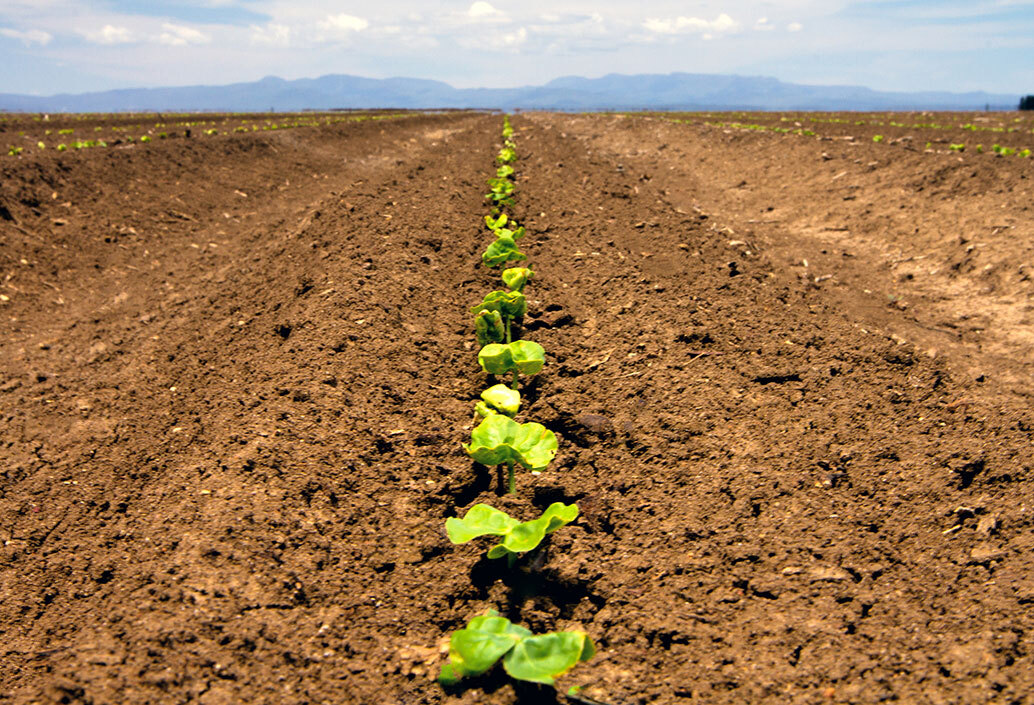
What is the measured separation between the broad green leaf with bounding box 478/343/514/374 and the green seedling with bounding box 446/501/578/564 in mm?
1198

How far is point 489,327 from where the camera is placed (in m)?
4.11

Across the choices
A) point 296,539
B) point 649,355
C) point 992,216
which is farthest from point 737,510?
point 992,216

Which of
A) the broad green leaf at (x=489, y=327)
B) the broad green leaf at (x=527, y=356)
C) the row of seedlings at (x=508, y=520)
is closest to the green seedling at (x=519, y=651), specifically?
the row of seedlings at (x=508, y=520)

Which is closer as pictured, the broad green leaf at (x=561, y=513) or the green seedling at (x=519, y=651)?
A: the green seedling at (x=519, y=651)

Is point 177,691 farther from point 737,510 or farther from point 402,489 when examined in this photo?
point 737,510

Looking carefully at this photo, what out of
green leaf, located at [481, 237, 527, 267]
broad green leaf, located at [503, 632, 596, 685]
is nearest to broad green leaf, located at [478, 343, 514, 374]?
green leaf, located at [481, 237, 527, 267]

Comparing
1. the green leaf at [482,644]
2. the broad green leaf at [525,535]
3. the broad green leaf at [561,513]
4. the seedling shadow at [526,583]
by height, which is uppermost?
the broad green leaf at [561,513]

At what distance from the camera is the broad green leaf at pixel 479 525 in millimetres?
2377

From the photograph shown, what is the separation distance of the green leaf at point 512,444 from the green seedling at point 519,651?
0.88 metres

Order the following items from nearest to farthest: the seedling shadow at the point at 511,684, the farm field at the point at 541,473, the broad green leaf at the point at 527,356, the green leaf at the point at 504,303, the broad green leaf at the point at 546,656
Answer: the broad green leaf at the point at 546,656, the seedling shadow at the point at 511,684, the farm field at the point at 541,473, the broad green leaf at the point at 527,356, the green leaf at the point at 504,303

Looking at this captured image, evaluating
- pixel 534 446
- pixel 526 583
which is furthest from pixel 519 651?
pixel 534 446

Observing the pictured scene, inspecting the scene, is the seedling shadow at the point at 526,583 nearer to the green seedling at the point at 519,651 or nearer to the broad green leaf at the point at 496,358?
the green seedling at the point at 519,651

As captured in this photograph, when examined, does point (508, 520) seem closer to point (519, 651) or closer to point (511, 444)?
Answer: point (511, 444)

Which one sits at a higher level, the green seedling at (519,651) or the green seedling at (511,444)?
the green seedling at (511,444)
